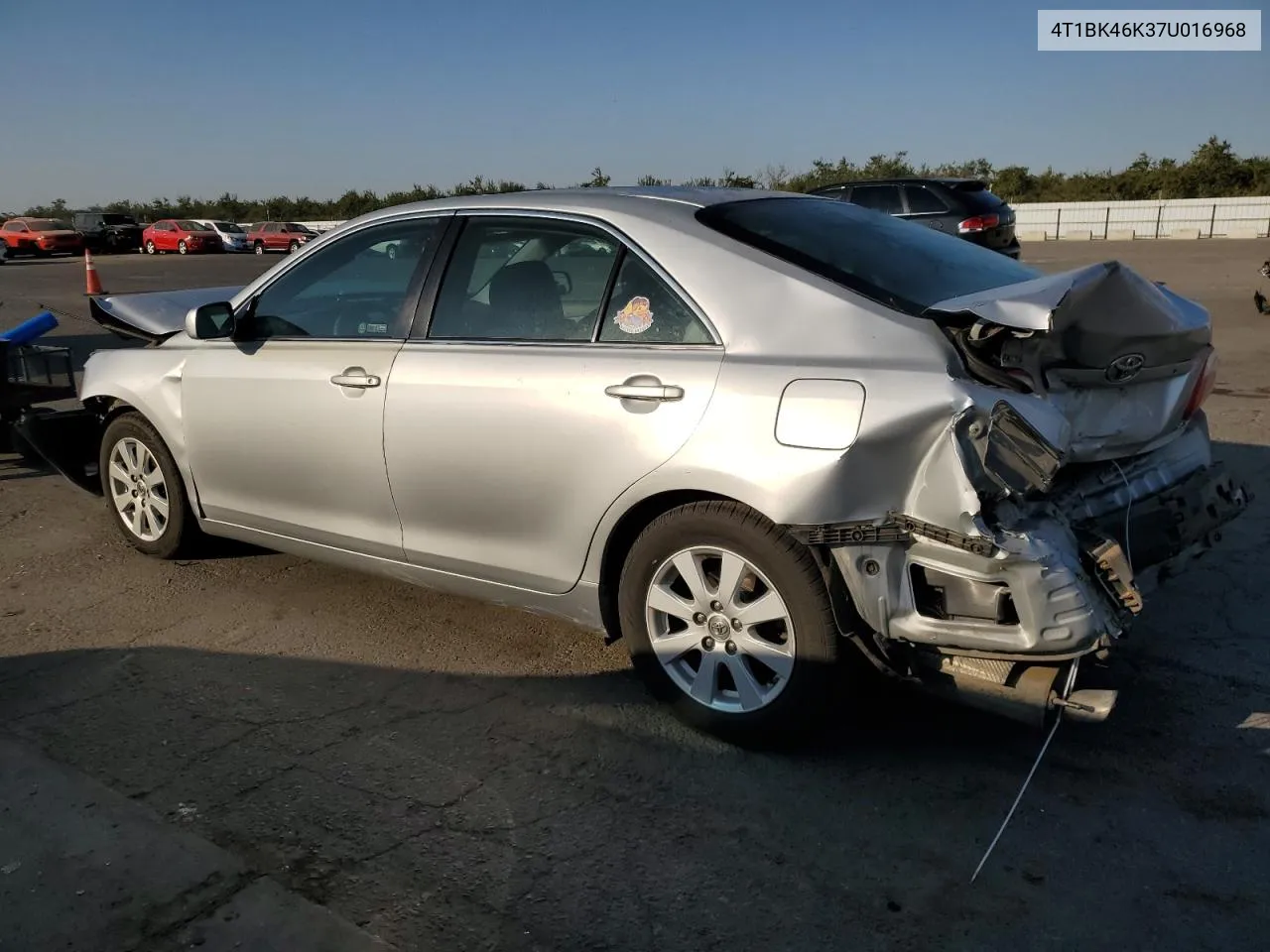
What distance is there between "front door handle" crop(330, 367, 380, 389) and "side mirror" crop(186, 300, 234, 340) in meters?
0.72

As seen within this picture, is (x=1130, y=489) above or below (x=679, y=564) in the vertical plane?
above

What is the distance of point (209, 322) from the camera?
4414mm

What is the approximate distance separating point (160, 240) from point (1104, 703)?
44020 millimetres

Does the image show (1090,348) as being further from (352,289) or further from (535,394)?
(352,289)

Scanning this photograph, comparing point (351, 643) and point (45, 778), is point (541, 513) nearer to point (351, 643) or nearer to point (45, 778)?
point (351, 643)

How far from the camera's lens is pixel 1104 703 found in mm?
2846

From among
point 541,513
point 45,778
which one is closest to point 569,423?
point 541,513

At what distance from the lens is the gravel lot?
101 inches

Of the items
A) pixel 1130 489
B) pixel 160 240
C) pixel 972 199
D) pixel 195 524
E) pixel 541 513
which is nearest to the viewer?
pixel 1130 489

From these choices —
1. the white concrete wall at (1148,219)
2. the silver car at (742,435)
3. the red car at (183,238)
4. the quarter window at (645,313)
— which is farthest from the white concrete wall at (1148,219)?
the quarter window at (645,313)

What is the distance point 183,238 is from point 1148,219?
116 ft

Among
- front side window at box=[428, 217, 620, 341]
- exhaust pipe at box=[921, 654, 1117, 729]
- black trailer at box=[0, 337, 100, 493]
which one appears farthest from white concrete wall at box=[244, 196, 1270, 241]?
exhaust pipe at box=[921, 654, 1117, 729]

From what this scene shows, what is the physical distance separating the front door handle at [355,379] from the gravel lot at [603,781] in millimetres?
1047

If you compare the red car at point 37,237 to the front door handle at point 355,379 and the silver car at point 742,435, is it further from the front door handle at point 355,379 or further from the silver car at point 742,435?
the front door handle at point 355,379
